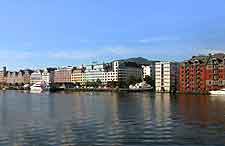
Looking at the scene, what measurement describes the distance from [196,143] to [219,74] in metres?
118

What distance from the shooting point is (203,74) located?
482 ft

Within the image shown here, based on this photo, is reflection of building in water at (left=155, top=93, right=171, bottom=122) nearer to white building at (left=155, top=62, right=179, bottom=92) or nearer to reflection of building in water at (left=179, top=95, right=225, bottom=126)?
reflection of building in water at (left=179, top=95, right=225, bottom=126)

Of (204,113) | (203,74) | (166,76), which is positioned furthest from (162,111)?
(166,76)

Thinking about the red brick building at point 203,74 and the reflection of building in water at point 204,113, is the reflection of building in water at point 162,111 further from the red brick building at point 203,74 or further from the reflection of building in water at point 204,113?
the red brick building at point 203,74

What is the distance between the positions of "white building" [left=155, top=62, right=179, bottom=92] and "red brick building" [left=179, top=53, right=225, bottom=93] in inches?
1019

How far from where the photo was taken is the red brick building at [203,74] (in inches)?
5630

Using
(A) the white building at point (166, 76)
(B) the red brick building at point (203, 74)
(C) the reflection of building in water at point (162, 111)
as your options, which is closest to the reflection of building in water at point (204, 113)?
(C) the reflection of building in water at point (162, 111)

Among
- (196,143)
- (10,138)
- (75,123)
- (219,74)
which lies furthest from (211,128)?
(219,74)

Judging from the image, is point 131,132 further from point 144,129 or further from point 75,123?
point 75,123

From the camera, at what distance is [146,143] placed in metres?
28.8

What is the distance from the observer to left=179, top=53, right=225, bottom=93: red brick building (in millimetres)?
143000

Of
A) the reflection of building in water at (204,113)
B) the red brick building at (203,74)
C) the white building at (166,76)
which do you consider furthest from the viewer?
the white building at (166,76)

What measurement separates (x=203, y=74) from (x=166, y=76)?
37957mm

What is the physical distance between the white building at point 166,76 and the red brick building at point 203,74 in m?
25.9
